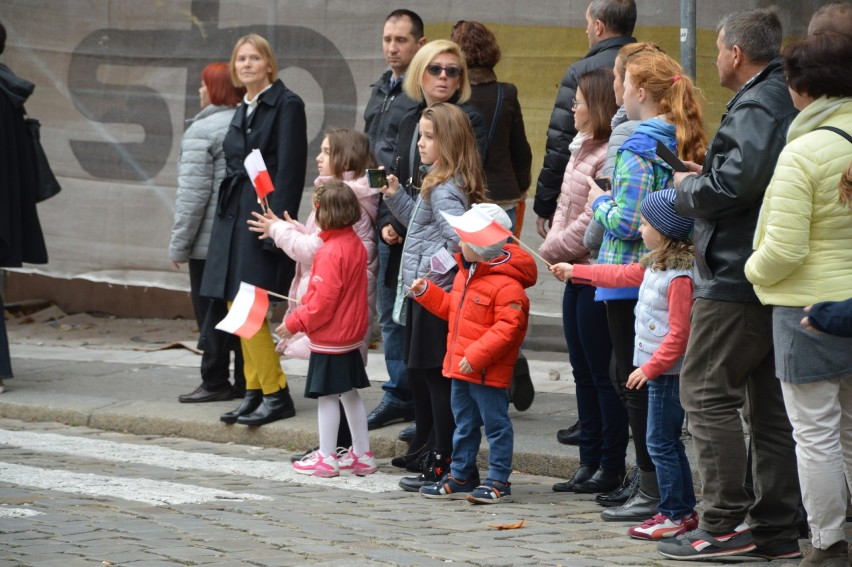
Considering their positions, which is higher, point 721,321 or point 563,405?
point 721,321

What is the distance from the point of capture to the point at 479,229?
19.5ft

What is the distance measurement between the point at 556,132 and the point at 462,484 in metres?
1.91

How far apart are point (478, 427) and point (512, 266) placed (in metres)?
0.78

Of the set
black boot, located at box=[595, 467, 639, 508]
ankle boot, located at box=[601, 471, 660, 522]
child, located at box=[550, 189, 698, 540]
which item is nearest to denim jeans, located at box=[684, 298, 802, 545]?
child, located at box=[550, 189, 698, 540]

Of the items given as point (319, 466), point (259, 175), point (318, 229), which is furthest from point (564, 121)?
point (319, 466)

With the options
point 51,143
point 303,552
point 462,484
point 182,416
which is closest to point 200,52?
point 51,143

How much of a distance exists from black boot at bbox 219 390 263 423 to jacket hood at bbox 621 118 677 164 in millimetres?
3275

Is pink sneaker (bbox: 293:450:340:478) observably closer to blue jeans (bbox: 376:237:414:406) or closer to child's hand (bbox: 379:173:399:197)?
blue jeans (bbox: 376:237:414:406)

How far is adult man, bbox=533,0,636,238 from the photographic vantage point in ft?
22.9

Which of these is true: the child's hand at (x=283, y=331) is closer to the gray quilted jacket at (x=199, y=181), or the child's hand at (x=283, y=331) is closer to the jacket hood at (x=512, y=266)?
the jacket hood at (x=512, y=266)

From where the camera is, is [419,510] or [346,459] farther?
[346,459]

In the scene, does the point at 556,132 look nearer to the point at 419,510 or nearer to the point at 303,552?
the point at 419,510

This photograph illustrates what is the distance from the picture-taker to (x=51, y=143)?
10.9 metres

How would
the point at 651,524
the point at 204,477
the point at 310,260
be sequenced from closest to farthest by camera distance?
the point at 651,524, the point at 204,477, the point at 310,260
